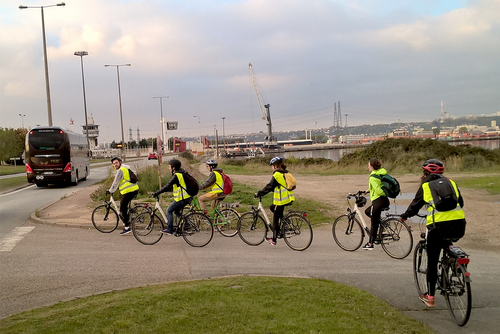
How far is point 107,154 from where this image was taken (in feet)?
304

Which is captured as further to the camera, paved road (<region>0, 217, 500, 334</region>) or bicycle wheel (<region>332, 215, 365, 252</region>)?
bicycle wheel (<region>332, 215, 365, 252</region>)

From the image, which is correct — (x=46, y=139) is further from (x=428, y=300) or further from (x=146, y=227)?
(x=428, y=300)

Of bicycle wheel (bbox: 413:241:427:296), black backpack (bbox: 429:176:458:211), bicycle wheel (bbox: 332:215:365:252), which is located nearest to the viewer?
black backpack (bbox: 429:176:458:211)

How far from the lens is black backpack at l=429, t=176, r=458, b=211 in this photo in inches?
184

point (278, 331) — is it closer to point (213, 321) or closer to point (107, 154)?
point (213, 321)

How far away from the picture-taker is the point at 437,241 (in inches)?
192

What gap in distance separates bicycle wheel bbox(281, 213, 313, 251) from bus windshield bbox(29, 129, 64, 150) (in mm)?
18034

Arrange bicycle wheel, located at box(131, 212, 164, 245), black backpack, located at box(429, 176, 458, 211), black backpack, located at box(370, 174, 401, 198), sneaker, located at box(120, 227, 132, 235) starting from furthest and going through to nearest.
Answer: sneaker, located at box(120, 227, 132, 235), bicycle wheel, located at box(131, 212, 164, 245), black backpack, located at box(370, 174, 401, 198), black backpack, located at box(429, 176, 458, 211)

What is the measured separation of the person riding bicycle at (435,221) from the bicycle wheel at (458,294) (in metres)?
0.21

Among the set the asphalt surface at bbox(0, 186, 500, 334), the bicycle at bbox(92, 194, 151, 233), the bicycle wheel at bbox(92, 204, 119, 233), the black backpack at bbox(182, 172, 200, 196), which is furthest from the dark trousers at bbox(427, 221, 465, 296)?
the bicycle wheel at bbox(92, 204, 119, 233)

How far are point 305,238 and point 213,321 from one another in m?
4.32

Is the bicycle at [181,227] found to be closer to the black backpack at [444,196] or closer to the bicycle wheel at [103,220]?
the bicycle wheel at [103,220]

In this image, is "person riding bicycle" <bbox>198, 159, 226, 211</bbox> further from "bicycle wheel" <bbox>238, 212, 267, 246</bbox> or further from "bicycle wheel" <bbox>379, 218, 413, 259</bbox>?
"bicycle wheel" <bbox>379, 218, 413, 259</bbox>

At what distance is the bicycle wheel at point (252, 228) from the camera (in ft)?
27.9
